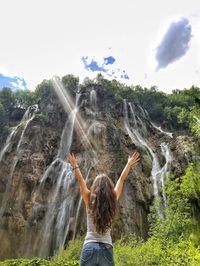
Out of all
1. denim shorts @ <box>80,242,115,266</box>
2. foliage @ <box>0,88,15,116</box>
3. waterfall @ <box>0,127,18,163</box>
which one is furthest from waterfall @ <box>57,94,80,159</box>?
denim shorts @ <box>80,242,115,266</box>

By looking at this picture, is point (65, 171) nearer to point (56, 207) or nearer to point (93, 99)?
point (56, 207)

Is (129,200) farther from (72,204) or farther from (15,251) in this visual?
(15,251)

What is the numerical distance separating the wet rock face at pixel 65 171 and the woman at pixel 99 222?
2147cm

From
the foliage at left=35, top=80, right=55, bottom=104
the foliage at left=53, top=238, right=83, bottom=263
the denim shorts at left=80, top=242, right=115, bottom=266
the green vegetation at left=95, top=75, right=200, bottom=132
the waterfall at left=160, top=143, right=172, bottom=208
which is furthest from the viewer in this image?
the green vegetation at left=95, top=75, right=200, bottom=132

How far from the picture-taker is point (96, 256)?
13.3 ft

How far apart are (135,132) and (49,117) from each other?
10.1 m

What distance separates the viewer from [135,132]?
3838 cm

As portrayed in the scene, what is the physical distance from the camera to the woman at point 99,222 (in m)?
4.07

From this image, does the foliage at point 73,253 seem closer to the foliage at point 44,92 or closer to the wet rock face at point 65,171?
the wet rock face at point 65,171

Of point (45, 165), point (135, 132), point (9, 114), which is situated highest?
point (9, 114)

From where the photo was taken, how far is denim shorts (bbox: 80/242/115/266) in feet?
13.3

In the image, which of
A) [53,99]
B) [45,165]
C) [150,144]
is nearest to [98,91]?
[53,99]

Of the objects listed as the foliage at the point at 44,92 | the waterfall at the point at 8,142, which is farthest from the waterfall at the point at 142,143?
the waterfall at the point at 8,142

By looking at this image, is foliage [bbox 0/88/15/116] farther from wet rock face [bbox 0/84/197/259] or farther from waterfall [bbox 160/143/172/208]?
waterfall [bbox 160/143/172/208]
